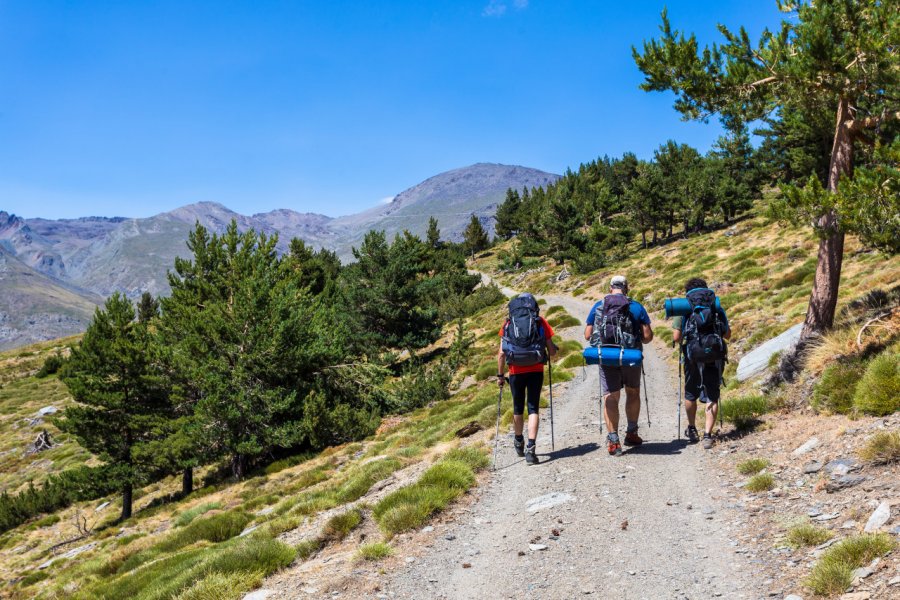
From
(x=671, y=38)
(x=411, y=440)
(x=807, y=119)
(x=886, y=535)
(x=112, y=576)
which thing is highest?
(x=671, y=38)

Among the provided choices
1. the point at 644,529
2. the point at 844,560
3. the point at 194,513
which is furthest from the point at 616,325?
the point at 194,513

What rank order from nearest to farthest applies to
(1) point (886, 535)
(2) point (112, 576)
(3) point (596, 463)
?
(1) point (886, 535)
(3) point (596, 463)
(2) point (112, 576)

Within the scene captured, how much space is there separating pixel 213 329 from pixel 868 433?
21.3 m

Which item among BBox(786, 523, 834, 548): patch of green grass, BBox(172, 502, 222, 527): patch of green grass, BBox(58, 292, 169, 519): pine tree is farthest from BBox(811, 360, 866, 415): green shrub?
BBox(58, 292, 169, 519): pine tree

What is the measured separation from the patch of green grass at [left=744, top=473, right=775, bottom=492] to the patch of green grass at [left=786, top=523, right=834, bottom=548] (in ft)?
4.37

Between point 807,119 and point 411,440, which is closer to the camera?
point 807,119

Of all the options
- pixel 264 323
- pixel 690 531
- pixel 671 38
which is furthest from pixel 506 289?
pixel 690 531

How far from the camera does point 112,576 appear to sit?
1225 centimetres

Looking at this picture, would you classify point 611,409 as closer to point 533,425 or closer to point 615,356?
point 615,356

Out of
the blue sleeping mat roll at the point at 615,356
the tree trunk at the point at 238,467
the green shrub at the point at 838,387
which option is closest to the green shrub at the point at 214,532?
the blue sleeping mat roll at the point at 615,356

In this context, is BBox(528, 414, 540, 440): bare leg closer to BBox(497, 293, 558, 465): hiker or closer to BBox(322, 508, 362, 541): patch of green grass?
BBox(497, 293, 558, 465): hiker

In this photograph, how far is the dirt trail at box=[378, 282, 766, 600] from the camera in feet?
14.8

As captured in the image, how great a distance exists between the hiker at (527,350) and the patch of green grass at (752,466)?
9.31 feet

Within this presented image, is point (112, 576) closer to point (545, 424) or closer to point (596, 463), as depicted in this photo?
point (545, 424)
